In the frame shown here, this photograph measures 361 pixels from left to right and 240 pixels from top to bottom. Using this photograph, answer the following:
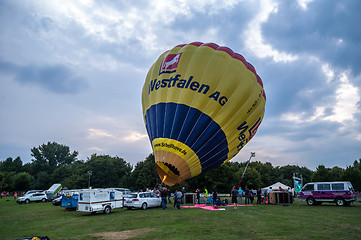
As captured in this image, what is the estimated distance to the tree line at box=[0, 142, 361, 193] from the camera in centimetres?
5138

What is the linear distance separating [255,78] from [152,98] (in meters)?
7.53

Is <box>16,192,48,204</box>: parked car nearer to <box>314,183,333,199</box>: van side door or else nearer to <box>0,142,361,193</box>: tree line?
<box>0,142,361,193</box>: tree line

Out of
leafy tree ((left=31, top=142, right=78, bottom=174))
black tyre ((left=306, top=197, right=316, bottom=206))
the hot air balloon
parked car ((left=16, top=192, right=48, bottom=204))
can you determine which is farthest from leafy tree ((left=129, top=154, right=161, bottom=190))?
leafy tree ((left=31, top=142, right=78, bottom=174))

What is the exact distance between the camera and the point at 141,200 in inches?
755

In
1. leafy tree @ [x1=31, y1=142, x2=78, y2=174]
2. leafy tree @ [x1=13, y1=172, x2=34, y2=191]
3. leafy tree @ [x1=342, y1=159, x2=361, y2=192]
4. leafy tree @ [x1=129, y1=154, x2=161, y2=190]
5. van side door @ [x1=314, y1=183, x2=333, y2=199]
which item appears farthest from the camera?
leafy tree @ [x1=31, y1=142, x2=78, y2=174]

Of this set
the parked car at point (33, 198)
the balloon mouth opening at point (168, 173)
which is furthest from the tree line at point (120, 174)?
the balloon mouth opening at point (168, 173)

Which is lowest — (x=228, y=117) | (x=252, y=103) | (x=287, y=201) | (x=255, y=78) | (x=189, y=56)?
(x=287, y=201)

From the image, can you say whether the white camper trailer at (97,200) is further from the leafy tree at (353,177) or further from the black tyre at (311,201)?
the leafy tree at (353,177)

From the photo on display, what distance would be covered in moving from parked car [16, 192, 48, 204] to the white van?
92.9 ft

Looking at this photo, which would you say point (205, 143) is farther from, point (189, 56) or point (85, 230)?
point (85, 230)

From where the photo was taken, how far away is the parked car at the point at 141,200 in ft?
62.3

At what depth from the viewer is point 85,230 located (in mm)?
10625

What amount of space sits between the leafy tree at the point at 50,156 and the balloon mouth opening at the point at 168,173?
94.1 m

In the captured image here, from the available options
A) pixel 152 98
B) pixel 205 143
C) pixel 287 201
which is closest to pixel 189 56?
pixel 152 98
